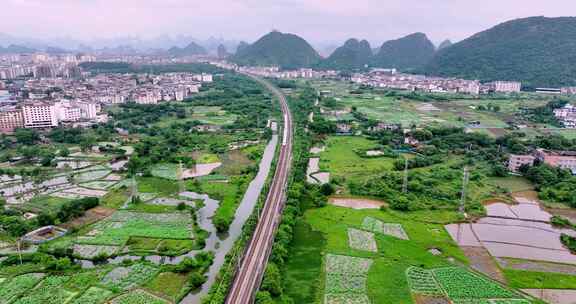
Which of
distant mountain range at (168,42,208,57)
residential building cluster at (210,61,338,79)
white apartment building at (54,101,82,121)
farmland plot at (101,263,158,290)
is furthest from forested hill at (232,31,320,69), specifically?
farmland plot at (101,263,158,290)

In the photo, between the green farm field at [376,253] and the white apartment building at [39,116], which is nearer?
the green farm field at [376,253]

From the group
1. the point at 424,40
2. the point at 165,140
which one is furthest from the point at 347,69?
the point at 165,140

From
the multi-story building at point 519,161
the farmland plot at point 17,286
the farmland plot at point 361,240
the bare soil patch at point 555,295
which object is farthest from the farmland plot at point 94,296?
the multi-story building at point 519,161

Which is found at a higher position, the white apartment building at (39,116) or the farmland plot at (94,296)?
the white apartment building at (39,116)

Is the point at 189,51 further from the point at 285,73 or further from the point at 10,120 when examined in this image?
the point at 10,120

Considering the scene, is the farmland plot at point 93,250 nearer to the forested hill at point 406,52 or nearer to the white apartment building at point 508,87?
the white apartment building at point 508,87

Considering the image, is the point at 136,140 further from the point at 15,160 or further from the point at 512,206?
the point at 512,206
